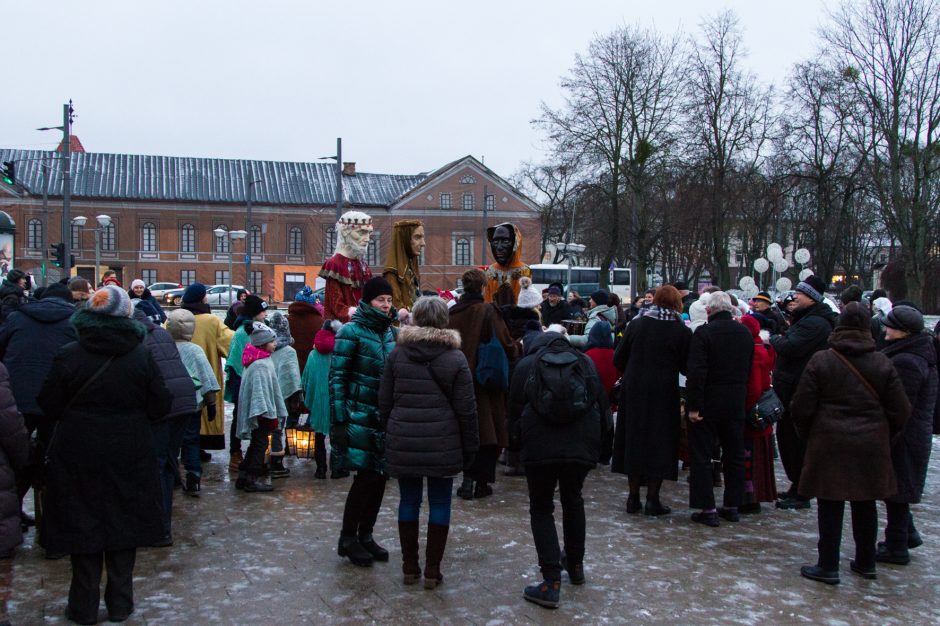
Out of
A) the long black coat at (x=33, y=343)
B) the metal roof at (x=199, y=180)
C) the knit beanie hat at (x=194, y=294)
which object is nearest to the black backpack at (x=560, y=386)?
the long black coat at (x=33, y=343)

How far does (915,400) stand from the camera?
6594mm

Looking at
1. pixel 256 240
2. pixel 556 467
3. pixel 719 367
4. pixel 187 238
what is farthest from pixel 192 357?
pixel 187 238

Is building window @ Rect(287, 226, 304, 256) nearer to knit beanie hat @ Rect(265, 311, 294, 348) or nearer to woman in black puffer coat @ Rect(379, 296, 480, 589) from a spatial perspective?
knit beanie hat @ Rect(265, 311, 294, 348)

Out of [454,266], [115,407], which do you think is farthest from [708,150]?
[115,407]

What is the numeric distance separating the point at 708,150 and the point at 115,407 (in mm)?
38033

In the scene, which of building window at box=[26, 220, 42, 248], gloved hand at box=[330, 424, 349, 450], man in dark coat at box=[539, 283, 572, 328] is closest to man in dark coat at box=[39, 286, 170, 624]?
gloved hand at box=[330, 424, 349, 450]

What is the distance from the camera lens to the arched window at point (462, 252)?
68125 millimetres

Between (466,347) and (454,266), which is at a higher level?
(454,266)

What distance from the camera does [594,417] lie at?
18.8ft

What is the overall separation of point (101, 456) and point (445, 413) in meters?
1.91

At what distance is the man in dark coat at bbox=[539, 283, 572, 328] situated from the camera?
1127 centimetres

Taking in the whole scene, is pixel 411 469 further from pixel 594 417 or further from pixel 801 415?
pixel 801 415

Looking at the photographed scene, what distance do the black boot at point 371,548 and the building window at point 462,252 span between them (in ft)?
204

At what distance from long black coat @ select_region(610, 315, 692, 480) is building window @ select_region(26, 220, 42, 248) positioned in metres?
63.8
